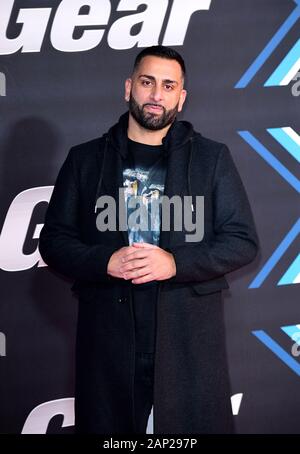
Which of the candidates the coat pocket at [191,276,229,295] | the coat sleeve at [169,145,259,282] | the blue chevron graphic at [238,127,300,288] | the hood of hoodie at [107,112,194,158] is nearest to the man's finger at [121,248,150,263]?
the coat sleeve at [169,145,259,282]

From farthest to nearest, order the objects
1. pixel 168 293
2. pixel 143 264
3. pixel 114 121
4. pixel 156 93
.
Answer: pixel 114 121 → pixel 156 93 → pixel 168 293 → pixel 143 264

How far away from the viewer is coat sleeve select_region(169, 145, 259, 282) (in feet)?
7.23

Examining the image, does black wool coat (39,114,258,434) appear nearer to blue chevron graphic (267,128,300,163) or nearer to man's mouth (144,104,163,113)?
man's mouth (144,104,163,113)

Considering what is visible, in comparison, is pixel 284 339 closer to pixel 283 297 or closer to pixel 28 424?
pixel 283 297

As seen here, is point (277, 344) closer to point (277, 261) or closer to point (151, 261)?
point (277, 261)

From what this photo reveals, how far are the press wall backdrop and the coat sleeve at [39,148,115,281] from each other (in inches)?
20.6

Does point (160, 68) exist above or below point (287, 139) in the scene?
below

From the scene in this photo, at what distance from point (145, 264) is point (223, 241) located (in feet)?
0.96

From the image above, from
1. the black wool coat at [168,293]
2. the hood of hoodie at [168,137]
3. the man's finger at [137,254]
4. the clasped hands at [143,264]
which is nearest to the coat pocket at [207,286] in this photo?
the black wool coat at [168,293]

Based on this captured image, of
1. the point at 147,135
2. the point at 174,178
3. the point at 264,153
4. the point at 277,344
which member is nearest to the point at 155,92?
the point at 147,135

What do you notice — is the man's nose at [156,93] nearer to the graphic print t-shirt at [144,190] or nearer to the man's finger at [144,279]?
the graphic print t-shirt at [144,190]

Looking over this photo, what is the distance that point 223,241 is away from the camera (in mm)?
2270

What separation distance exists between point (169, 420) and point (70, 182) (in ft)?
2.86
